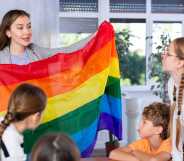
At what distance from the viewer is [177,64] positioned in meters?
2.04

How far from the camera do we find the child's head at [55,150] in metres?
1.10

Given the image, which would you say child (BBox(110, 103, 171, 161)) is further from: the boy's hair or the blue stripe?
the blue stripe

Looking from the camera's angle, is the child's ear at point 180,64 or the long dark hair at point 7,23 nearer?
the child's ear at point 180,64

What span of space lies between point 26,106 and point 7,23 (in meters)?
1.06

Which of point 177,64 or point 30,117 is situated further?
point 177,64

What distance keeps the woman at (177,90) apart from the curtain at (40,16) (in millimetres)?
1883

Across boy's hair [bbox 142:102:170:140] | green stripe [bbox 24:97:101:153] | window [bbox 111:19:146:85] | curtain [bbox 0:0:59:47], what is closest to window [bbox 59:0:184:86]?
window [bbox 111:19:146:85]

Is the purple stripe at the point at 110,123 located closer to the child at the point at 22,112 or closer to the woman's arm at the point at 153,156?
the woman's arm at the point at 153,156

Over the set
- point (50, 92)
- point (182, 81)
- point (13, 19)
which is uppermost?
point (13, 19)

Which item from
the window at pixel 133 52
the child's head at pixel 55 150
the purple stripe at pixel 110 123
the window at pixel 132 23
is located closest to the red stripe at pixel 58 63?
the purple stripe at pixel 110 123

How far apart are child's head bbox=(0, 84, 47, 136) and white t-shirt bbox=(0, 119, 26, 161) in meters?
0.05

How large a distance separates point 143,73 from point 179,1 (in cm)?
91

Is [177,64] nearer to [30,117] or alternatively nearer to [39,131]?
[30,117]

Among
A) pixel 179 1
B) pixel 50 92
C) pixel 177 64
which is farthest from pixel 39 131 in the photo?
pixel 179 1
